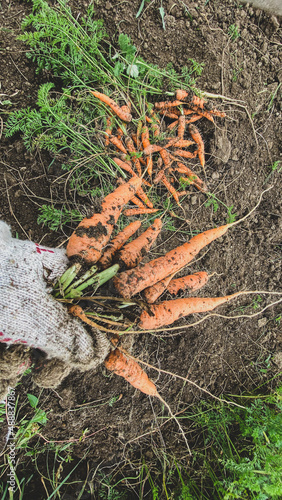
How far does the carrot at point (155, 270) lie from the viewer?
1.70 metres

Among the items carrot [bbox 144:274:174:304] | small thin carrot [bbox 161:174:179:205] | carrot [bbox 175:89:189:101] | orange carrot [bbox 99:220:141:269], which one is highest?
carrot [bbox 175:89:189:101]

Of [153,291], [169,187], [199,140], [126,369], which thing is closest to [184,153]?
[199,140]

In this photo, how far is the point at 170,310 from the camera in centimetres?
194

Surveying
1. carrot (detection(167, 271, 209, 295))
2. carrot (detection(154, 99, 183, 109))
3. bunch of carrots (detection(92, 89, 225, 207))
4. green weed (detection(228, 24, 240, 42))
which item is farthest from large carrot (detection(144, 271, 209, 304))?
green weed (detection(228, 24, 240, 42))

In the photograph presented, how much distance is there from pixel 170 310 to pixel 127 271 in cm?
43

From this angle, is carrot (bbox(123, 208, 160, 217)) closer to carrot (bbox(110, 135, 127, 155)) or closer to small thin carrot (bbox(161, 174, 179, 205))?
small thin carrot (bbox(161, 174, 179, 205))

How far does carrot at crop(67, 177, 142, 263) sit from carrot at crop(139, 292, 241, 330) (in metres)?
0.49

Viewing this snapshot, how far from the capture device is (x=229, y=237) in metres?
2.57

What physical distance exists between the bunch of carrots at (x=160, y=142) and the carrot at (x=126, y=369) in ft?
3.24

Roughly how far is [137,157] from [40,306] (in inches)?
51.4

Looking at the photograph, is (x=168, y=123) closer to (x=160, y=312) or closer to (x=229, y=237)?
(x=229, y=237)

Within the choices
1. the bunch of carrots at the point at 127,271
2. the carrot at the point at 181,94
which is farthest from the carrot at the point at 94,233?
the carrot at the point at 181,94

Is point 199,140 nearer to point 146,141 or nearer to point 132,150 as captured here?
point 146,141

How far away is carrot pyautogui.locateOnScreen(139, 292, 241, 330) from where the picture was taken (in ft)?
5.98
